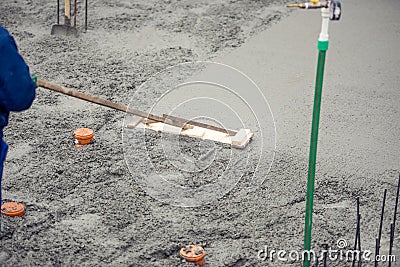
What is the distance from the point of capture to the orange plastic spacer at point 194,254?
333 cm

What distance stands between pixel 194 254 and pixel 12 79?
1327 mm

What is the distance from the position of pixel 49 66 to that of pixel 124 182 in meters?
2.09

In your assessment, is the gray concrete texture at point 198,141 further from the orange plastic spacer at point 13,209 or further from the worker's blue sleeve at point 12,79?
the worker's blue sleeve at point 12,79

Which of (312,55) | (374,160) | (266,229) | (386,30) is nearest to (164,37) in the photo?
(312,55)

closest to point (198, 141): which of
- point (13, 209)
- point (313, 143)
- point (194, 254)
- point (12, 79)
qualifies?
point (194, 254)

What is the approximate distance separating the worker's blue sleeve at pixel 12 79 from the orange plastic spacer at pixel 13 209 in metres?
0.93

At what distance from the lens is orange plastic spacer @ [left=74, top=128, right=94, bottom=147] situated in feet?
14.6

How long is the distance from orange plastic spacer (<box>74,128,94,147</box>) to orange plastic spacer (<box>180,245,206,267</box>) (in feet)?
4.60

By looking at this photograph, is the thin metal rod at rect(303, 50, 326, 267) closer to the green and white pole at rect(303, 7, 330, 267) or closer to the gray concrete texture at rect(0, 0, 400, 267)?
the green and white pole at rect(303, 7, 330, 267)

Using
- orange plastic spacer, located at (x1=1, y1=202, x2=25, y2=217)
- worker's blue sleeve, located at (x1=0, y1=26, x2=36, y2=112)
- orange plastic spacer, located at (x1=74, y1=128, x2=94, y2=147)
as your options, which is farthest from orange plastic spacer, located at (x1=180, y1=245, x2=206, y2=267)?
orange plastic spacer, located at (x1=74, y1=128, x2=94, y2=147)

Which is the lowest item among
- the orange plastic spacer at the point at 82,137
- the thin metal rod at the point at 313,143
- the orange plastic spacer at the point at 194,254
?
the orange plastic spacer at the point at 194,254

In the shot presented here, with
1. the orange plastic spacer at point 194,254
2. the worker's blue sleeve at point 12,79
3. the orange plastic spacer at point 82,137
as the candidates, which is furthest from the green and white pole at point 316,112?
the orange plastic spacer at point 82,137

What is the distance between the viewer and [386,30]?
6738mm

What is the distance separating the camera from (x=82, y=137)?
14.6ft
